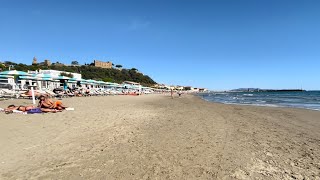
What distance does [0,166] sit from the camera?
167 inches

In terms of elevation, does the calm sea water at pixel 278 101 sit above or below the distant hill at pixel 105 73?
below

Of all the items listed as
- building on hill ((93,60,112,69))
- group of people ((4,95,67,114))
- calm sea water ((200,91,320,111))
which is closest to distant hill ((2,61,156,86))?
building on hill ((93,60,112,69))

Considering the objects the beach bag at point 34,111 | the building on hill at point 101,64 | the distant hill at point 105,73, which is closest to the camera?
the beach bag at point 34,111

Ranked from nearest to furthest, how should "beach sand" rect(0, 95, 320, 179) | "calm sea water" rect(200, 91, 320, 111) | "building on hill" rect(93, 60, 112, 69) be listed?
"beach sand" rect(0, 95, 320, 179), "calm sea water" rect(200, 91, 320, 111), "building on hill" rect(93, 60, 112, 69)

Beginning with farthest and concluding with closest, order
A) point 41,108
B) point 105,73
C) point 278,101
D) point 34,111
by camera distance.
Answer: point 105,73, point 278,101, point 41,108, point 34,111

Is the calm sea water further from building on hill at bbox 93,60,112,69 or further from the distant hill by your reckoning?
building on hill at bbox 93,60,112,69

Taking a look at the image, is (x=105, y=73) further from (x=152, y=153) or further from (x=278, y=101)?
(x=152, y=153)

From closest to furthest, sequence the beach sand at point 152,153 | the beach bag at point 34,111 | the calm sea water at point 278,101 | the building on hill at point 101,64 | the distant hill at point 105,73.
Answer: the beach sand at point 152,153
the beach bag at point 34,111
the calm sea water at point 278,101
the distant hill at point 105,73
the building on hill at point 101,64

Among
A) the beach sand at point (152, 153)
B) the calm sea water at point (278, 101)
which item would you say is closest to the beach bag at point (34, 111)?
the beach sand at point (152, 153)

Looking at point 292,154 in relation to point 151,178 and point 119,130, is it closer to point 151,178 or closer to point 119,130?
point 151,178

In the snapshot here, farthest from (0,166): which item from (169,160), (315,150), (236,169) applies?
(315,150)

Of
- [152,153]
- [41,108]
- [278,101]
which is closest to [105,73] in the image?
[278,101]

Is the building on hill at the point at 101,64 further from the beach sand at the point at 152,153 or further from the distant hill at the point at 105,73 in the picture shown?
the beach sand at the point at 152,153

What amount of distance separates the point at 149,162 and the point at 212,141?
2362 mm
